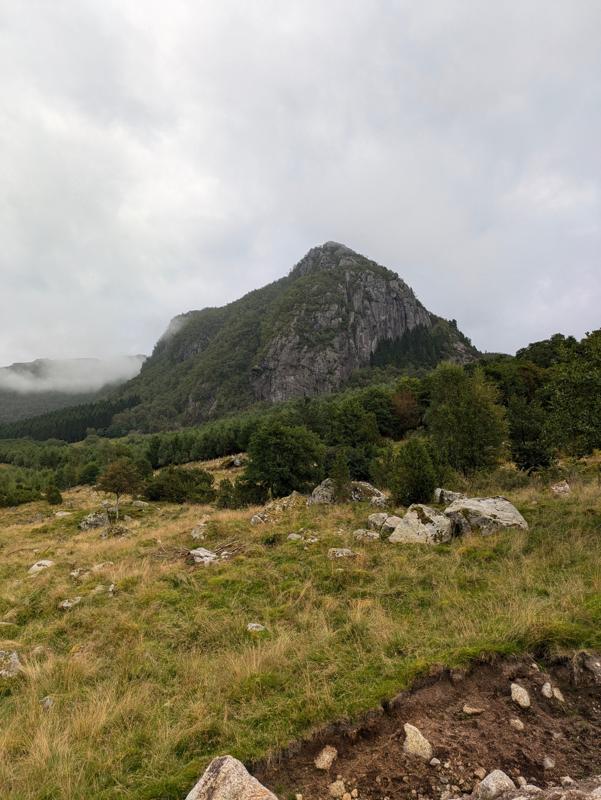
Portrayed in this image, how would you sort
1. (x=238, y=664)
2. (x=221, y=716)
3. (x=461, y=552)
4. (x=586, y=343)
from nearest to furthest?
(x=221, y=716) → (x=238, y=664) → (x=461, y=552) → (x=586, y=343)

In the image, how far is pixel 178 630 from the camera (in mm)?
7996

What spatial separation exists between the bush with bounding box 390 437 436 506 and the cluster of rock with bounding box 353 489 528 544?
3.84 m

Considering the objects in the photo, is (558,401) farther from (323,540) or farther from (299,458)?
(299,458)

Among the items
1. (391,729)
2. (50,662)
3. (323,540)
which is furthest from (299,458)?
(391,729)

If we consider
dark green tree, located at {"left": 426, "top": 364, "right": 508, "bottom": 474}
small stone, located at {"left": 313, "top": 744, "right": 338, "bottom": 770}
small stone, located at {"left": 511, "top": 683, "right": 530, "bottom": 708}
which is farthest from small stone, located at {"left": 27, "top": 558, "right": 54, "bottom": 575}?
dark green tree, located at {"left": 426, "top": 364, "right": 508, "bottom": 474}

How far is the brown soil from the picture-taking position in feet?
12.3

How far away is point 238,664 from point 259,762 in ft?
6.31

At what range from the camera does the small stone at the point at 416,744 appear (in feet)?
13.2

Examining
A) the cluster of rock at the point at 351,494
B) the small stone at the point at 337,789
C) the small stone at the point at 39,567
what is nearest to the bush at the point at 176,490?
the cluster of rock at the point at 351,494

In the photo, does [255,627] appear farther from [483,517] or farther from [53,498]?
[53,498]

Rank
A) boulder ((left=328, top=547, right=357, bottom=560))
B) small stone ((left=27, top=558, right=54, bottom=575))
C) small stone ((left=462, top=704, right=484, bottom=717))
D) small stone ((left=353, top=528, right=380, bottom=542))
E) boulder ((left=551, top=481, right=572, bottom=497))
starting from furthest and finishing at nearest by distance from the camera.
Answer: boulder ((left=551, top=481, right=572, bottom=497)) → small stone ((left=27, top=558, right=54, bottom=575)) → small stone ((left=353, top=528, right=380, bottom=542)) → boulder ((left=328, top=547, right=357, bottom=560)) → small stone ((left=462, top=704, right=484, bottom=717))

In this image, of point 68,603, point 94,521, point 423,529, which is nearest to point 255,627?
point 68,603

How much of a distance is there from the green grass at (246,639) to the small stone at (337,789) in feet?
2.54

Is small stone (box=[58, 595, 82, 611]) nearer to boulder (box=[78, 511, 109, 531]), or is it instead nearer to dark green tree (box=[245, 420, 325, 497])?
boulder (box=[78, 511, 109, 531])
